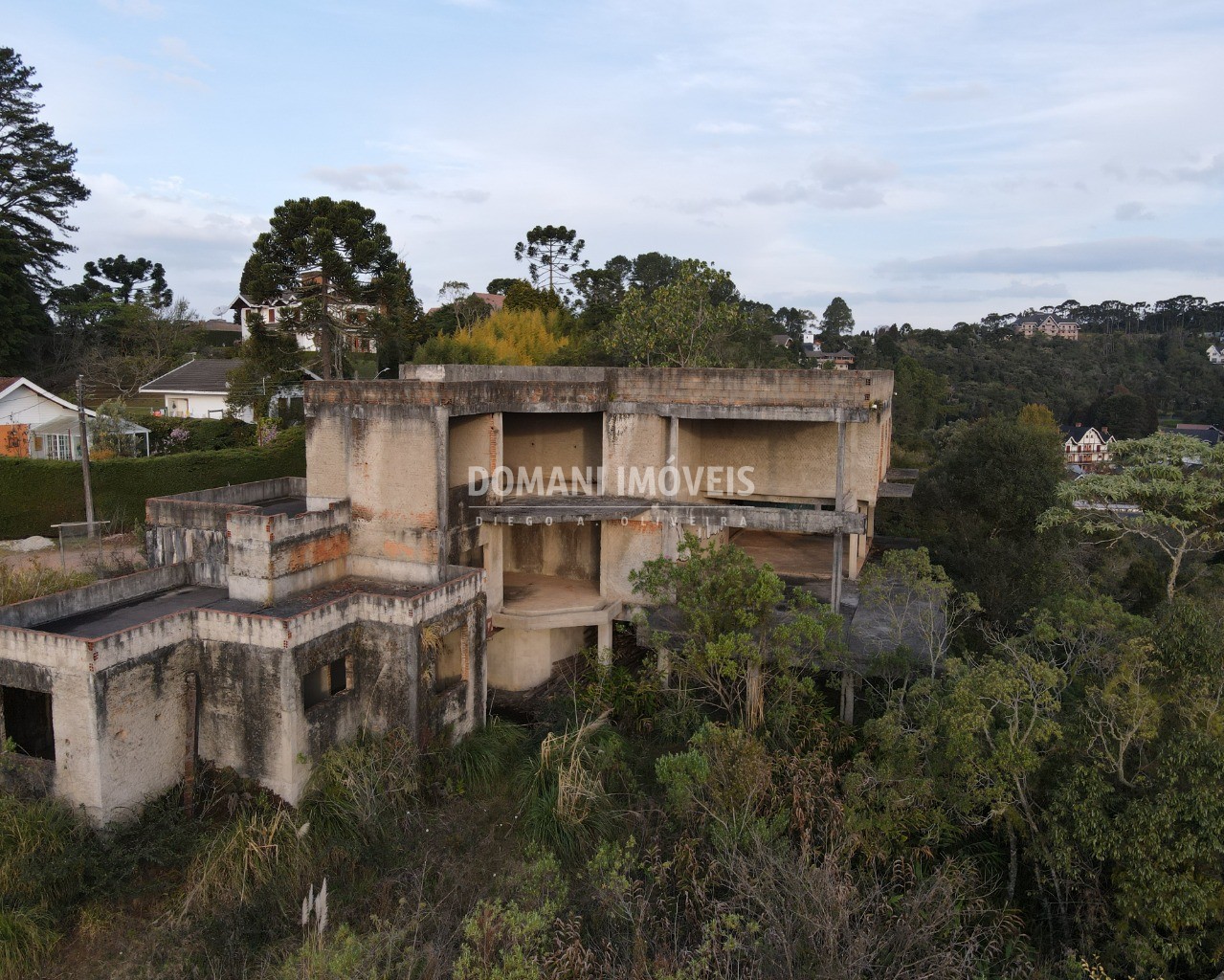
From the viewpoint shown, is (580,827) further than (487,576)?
No

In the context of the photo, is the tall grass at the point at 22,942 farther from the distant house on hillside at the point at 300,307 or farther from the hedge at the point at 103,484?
the distant house on hillside at the point at 300,307

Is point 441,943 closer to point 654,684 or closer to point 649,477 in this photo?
point 654,684

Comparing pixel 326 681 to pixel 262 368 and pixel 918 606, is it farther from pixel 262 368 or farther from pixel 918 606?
pixel 262 368

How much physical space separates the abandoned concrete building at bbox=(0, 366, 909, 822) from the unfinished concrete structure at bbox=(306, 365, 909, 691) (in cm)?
5

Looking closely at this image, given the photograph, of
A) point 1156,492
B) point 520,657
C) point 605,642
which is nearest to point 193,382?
point 520,657

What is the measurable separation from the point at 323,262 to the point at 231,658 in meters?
15.7

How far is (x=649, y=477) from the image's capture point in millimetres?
18359

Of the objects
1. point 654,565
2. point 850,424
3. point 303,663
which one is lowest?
point 303,663

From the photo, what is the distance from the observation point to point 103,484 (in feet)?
83.9

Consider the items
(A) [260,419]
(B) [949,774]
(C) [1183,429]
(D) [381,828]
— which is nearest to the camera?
(B) [949,774]

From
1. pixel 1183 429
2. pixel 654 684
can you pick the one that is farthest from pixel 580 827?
pixel 1183 429

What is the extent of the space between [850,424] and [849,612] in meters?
4.24

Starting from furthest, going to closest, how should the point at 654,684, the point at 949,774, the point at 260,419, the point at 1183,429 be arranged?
the point at 1183,429 → the point at 260,419 → the point at 654,684 → the point at 949,774

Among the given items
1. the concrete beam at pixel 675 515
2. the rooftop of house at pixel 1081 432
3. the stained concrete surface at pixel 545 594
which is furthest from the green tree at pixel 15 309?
the rooftop of house at pixel 1081 432
